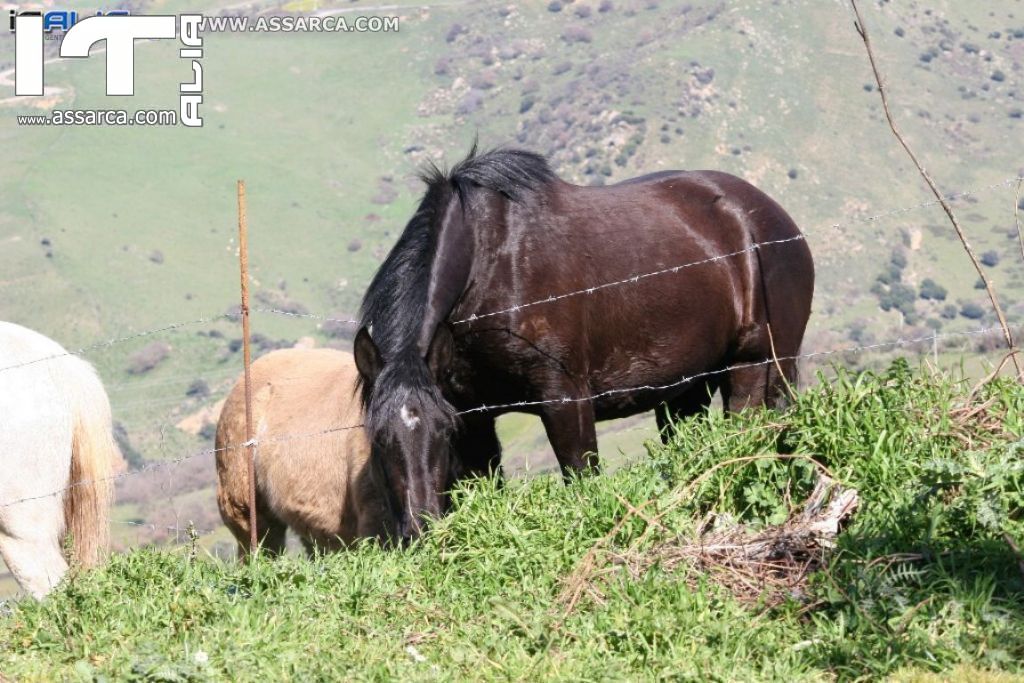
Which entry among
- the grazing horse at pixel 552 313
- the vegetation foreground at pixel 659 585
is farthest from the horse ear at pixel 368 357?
the vegetation foreground at pixel 659 585

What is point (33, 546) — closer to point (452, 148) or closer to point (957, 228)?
point (957, 228)

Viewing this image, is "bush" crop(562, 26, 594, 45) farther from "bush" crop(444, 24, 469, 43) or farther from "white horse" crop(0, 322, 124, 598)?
"white horse" crop(0, 322, 124, 598)

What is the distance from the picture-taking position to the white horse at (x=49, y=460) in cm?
757

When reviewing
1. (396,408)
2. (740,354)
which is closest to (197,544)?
(396,408)

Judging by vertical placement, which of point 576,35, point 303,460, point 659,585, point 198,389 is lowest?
point 198,389

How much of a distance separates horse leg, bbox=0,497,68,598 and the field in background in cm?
7645

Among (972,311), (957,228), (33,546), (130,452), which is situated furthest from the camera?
(972,311)

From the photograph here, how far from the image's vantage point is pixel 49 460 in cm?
780

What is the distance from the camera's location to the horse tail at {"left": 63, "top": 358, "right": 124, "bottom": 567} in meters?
7.95

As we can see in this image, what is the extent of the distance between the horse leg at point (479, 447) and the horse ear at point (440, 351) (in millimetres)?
614

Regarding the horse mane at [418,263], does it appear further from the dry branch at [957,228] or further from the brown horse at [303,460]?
the dry branch at [957,228]

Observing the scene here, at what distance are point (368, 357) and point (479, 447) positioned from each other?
1131 millimetres

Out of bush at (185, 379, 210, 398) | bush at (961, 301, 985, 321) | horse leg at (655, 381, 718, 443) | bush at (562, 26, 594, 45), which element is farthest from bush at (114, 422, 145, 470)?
bush at (562, 26, 594, 45)

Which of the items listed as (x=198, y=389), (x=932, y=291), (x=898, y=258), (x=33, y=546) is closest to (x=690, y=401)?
(x=33, y=546)
